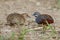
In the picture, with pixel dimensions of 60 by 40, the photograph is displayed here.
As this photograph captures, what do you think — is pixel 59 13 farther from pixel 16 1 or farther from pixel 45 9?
pixel 16 1

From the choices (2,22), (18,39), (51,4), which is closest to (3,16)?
(2,22)

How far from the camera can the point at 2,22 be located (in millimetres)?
4891

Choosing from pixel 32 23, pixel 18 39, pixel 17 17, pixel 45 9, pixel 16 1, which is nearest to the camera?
pixel 18 39

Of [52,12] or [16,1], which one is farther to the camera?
[16,1]

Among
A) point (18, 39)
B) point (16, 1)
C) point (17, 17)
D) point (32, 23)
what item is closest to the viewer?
point (18, 39)

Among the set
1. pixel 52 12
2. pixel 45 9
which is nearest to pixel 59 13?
pixel 52 12

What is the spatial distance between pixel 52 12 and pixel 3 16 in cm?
106

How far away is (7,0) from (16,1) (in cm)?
24

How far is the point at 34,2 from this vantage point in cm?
721

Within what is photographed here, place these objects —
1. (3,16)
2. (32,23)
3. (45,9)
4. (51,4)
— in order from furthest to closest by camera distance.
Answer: (51,4), (45,9), (3,16), (32,23)

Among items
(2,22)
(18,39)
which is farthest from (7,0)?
(18,39)

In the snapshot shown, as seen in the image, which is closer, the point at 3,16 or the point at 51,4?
the point at 3,16

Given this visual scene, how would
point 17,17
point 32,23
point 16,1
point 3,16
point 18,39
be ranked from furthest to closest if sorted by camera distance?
point 16,1 < point 3,16 < point 32,23 < point 17,17 < point 18,39

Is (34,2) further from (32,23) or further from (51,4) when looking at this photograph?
(32,23)
